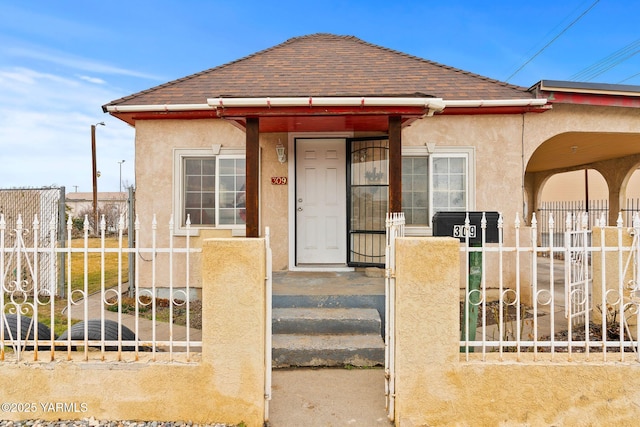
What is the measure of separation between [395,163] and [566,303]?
2650 millimetres

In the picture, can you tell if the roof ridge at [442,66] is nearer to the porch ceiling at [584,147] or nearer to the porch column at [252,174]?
the porch ceiling at [584,147]

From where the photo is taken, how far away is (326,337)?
4555 mm

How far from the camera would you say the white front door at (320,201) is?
24.0 feet

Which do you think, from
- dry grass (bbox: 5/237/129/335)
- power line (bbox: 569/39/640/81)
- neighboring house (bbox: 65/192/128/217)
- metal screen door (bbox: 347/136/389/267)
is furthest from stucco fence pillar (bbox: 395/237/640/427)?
power line (bbox: 569/39/640/81)

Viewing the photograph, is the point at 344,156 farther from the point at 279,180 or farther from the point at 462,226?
the point at 462,226

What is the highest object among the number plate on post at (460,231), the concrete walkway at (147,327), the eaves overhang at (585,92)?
the eaves overhang at (585,92)

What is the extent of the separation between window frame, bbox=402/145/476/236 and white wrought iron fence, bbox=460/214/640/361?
112 cm

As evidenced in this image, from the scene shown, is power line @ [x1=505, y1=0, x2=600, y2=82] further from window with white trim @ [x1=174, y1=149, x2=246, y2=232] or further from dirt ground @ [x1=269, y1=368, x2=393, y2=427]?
dirt ground @ [x1=269, y1=368, x2=393, y2=427]

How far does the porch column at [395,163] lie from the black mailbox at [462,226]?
1329 mm

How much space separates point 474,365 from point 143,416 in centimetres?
264

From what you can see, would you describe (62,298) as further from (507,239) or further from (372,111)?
(507,239)

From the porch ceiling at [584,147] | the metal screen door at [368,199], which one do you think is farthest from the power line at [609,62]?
the metal screen door at [368,199]

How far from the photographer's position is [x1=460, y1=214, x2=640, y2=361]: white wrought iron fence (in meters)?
3.14

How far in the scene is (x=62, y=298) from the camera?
24.6 ft
